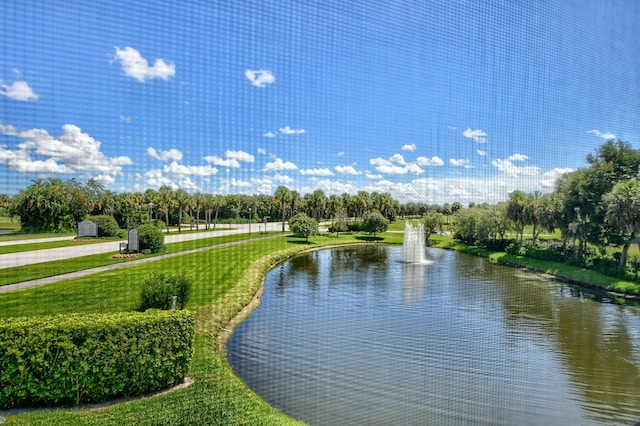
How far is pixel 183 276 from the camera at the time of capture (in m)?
2.78

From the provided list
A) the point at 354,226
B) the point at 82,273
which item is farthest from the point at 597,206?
the point at 354,226

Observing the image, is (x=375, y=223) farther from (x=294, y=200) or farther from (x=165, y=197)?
(x=165, y=197)

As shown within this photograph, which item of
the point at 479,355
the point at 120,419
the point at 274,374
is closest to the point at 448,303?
the point at 479,355

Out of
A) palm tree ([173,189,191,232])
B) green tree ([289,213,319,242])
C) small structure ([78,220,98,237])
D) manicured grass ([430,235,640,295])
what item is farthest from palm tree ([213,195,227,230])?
manicured grass ([430,235,640,295])

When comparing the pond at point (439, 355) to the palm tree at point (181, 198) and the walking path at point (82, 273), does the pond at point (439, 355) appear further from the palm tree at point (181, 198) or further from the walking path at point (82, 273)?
the palm tree at point (181, 198)

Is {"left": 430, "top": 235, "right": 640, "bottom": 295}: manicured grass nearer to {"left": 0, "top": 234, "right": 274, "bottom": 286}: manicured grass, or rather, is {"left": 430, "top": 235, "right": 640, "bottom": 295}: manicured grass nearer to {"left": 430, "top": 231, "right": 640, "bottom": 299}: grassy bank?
{"left": 430, "top": 231, "right": 640, "bottom": 299}: grassy bank

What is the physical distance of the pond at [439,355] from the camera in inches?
76.6

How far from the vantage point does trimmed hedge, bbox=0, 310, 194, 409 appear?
144cm

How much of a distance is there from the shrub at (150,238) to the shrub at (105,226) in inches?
124

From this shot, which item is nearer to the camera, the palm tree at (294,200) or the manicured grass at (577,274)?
the manicured grass at (577,274)

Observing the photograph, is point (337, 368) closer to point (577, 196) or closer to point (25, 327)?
point (25, 327)

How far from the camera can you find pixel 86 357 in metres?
1.53

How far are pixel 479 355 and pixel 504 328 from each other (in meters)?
0.92

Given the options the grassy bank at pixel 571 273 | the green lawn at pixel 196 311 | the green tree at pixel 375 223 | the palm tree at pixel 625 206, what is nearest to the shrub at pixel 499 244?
the grassy bank at pixel 571 273
